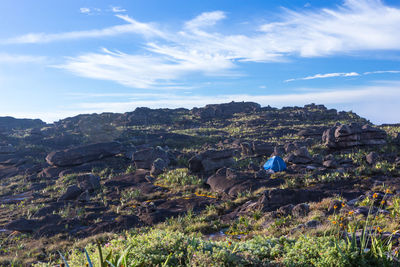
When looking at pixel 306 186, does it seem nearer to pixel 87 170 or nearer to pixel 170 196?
pixel 170 196

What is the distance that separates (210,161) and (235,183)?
5.42 m

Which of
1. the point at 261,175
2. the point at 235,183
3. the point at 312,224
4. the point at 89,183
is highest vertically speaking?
the point at 312,224

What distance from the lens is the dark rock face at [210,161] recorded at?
65.0ft

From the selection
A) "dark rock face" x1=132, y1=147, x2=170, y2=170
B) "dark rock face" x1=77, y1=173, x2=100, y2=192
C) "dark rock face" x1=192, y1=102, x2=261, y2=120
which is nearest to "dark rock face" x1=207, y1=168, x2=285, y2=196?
"dark rock face" x1=77, y1=173, x2=100, y2=192

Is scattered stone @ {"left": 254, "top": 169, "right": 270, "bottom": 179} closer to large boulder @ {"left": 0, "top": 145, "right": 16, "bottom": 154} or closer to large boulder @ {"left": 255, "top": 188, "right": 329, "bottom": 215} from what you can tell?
large boulder @ {"left": 255, "top": 188, "right": 329, "bottom": 215}

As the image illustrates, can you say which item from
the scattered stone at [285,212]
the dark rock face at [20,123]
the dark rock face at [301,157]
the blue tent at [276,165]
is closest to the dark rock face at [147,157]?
the blue tent at [276,165]

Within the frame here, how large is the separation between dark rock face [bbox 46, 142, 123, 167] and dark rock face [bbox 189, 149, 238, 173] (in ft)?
45.5

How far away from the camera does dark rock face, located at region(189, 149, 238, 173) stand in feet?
65.0

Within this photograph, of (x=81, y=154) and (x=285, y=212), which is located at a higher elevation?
(x=285, y=212)

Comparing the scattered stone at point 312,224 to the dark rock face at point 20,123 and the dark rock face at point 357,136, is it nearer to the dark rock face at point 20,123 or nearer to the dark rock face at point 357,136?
the dark rock face at point 357,136

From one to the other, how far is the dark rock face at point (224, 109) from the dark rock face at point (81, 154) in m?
51.3

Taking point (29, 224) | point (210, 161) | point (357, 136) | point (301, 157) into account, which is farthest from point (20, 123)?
point (357, 136)

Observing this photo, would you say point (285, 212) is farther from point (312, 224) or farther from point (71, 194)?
point (71, 194)

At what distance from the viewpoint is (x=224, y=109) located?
290ft
